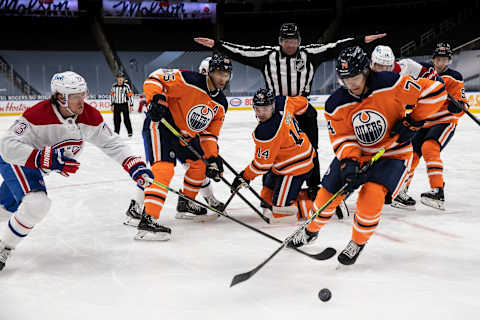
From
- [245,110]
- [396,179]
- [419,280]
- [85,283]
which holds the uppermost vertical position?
[396,179]

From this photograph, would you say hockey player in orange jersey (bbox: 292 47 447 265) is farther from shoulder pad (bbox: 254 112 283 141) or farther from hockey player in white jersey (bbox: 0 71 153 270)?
hockey player in white jersey (bbox: 0 71 153 270)

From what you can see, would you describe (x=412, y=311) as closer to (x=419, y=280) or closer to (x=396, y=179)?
(x=419, y=280)

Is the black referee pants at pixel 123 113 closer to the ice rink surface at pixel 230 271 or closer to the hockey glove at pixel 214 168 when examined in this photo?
the ice rink surface at pixel 230 271

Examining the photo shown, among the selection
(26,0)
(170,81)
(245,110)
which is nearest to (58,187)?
(170,81)

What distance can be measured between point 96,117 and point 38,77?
14.2 meters

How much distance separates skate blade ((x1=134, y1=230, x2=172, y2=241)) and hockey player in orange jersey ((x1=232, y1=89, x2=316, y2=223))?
52 centimetres

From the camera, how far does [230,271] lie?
2.10 meters

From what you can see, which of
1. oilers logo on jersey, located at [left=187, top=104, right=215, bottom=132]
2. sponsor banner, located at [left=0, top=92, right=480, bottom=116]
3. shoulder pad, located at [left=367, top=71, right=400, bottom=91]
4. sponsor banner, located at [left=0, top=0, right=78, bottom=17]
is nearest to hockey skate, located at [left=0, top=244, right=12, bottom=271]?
oilers logo on jersey, located at [left=187, top=104, right=215, bottom=132]

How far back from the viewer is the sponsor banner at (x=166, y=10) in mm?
17250

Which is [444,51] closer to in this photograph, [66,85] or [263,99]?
[263,99]

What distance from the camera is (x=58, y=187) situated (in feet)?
13.1

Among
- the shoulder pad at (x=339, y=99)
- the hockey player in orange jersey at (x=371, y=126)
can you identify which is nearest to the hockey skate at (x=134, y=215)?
the hockey player in orange jersey at (x=371, y=126)

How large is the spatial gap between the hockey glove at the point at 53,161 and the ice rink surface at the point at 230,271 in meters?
0.47

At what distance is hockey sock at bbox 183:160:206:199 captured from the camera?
2.99m
